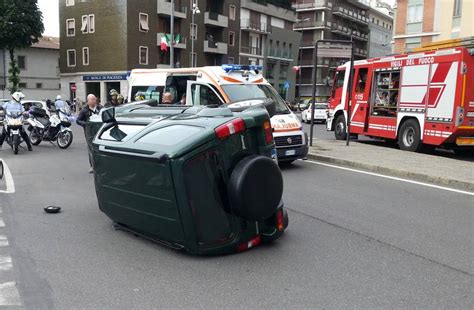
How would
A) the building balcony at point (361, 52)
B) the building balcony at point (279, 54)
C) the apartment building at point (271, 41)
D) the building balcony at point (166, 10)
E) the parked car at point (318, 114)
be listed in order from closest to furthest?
1. the parked car at point (318, 114)
2. the building balcony at point (166, 10)
3. the apartment building at point (271, 41)
4. the building balcony at point (279, 54)
5. the building balcony at point (361, 52)

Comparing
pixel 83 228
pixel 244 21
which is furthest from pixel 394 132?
pixel 244 21

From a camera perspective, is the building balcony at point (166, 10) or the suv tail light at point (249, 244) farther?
the building balcony at point (166, 10)

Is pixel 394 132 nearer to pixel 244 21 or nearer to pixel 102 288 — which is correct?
pixel 102 288

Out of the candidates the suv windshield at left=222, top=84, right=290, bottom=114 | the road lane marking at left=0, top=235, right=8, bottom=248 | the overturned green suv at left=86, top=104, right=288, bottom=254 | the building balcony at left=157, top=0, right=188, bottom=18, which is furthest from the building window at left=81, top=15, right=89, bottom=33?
the overturned green suv at left=86, top=104, right=288, bottom=254

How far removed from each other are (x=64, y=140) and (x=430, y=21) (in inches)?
1372

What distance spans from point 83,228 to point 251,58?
58.3 metres

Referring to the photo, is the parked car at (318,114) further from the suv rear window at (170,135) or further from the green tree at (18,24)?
the green tree at (18,24)

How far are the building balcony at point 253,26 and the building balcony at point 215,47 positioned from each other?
544 cm

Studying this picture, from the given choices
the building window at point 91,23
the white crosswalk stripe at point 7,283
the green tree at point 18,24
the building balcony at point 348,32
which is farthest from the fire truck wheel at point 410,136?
→ the building balcony at point 348,32

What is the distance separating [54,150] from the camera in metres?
14.0

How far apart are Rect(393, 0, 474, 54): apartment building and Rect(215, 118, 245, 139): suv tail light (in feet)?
118

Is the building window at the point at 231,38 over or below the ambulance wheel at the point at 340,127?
over

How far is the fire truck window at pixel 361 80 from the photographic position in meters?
16.3

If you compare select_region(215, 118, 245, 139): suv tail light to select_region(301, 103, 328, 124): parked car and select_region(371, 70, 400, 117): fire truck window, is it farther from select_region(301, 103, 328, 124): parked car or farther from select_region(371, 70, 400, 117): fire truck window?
select_region(301, 103, 328, 124): parked car
